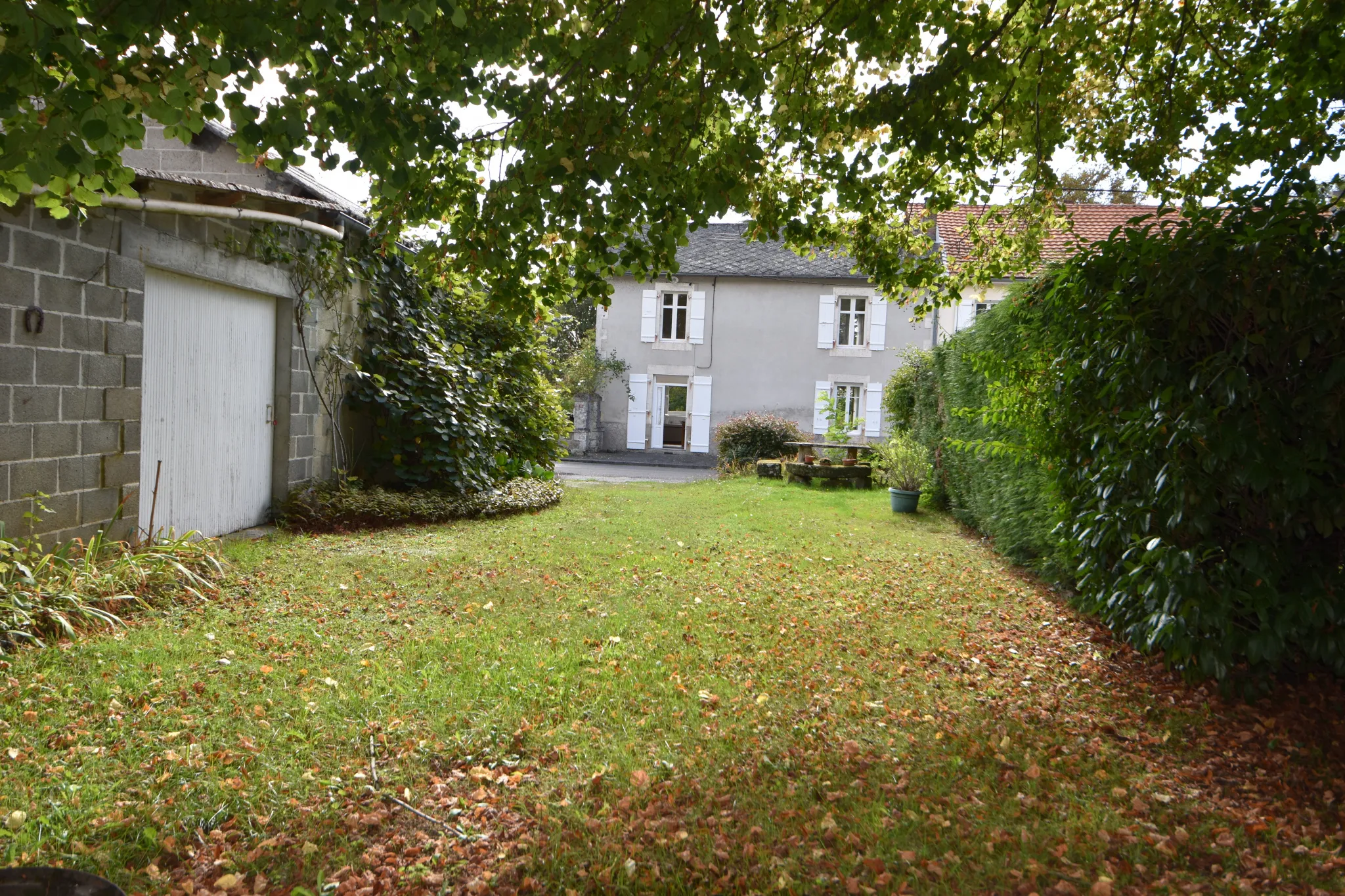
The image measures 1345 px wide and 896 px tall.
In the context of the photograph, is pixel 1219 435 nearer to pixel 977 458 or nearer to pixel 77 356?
pixel 977 458

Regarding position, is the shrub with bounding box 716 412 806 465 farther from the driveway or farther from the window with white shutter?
the window with white shutter

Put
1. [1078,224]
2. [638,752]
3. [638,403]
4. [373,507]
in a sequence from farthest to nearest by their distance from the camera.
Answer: [638,403]
[1078,224]
[373,507]
[638,752]

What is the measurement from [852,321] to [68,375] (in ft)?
60.7

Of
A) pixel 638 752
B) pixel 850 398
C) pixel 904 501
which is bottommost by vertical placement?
pixel 638 752

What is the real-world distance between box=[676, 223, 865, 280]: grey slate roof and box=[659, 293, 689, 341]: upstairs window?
2.21 feet

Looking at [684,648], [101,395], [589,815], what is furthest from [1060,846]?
[101,395]

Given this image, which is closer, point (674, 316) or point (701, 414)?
point (701, 414)

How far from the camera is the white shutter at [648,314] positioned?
71.6ft

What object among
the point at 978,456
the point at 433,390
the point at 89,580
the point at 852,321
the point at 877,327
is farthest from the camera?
the point at 852,321

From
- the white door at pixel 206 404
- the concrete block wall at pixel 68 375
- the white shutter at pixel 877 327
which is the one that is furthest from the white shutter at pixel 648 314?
→ the concrete block wall at pixel 68 375

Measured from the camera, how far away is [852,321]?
21.5 meters

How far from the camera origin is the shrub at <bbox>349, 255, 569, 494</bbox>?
9055 mm

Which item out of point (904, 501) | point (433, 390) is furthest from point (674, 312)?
point (433, 390)

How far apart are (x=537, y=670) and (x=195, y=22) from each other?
2.96 m
